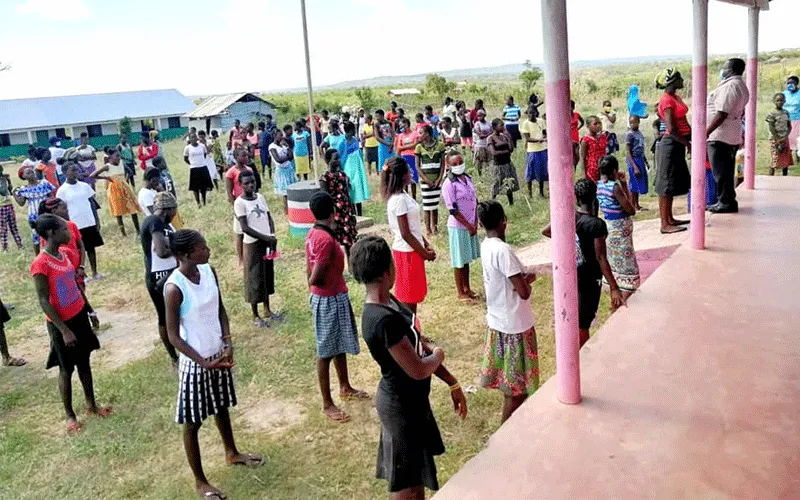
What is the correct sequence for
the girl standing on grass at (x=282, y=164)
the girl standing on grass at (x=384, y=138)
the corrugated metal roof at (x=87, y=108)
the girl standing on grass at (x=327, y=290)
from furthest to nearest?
the corrugated metal roof at (x=87, y=108)
the girl standing on grass at (x=384, y=138)
the girl standing on grass at (x=282, y=164)
the girl standing on grass at (x=327, y=290)

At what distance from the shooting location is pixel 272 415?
4.71m

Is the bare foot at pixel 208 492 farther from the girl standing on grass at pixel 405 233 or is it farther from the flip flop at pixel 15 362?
the flip flop at pixel 15 362

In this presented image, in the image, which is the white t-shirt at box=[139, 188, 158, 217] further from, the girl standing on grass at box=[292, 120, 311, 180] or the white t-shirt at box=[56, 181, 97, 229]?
the girl standing on grass at box=[292, 120, 311, 180]

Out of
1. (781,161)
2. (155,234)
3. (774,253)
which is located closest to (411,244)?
(155,234)

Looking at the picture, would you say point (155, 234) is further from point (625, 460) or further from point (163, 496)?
point (625, 460)

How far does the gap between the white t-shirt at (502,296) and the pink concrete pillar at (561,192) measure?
578 mm

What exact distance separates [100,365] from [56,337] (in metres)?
1.59

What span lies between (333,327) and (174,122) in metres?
41.0

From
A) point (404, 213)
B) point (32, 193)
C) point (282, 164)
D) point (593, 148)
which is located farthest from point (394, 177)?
point (282, 164)

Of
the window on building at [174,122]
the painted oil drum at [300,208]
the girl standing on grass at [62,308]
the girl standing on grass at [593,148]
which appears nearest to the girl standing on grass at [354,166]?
the painted oil drum at [300,208]

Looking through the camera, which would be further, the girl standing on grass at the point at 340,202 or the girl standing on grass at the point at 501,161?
the girl standing on grass at the point at 501,161

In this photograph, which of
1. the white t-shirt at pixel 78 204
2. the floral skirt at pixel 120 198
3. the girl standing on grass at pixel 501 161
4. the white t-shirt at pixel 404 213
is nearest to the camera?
the white t-shirt at pixel 404 213

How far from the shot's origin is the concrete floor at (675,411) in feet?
8.18

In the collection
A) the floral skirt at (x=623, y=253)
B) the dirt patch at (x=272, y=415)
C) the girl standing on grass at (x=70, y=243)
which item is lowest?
the dirt patch at (x=272, y=415)
